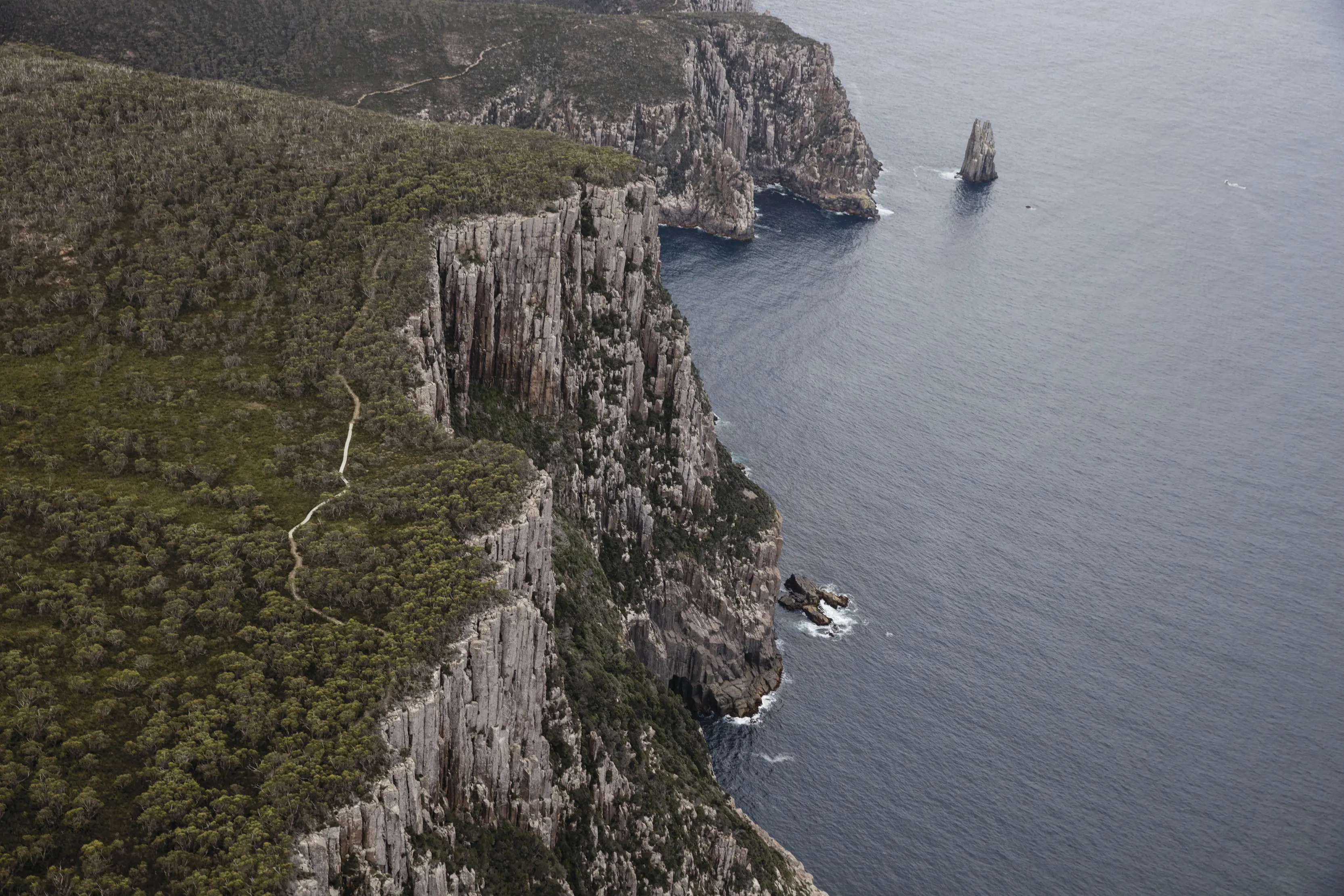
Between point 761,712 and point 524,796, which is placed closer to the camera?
point 524,796

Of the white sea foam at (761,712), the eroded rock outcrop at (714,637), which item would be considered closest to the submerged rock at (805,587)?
the eroded rock outcrop at (714,637)

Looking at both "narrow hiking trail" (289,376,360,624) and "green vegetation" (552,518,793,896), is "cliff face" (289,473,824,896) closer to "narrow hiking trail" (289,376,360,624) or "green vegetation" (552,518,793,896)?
"green vegetation" (552,518,793,896)

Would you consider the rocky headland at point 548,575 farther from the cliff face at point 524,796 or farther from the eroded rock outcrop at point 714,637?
the eroded rock outcrop at point 714,637

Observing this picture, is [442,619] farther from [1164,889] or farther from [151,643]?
[1164,889]

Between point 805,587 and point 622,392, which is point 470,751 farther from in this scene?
point 805,587

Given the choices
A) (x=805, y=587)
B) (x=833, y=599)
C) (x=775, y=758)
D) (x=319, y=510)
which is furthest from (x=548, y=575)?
(x=833, y=599)
